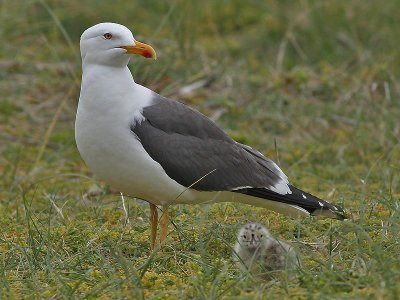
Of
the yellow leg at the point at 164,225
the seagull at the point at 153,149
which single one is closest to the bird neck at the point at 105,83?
the seagull at the point at 153,149

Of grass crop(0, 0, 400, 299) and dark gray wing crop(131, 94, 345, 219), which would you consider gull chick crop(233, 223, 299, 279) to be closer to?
grass crop(0, 0, 400, 299)

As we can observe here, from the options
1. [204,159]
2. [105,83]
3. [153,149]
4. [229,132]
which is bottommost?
[229,132]

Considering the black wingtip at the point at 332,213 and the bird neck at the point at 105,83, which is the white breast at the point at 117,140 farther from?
the black wingtip at the point at 332,213

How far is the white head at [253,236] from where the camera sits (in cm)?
538

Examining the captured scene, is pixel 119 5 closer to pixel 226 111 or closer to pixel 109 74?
pixel 226 111

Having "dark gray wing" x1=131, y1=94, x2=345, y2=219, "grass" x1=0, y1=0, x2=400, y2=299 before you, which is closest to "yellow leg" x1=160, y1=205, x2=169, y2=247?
"grass" x1=0, y1=0, x2=400, y2=299

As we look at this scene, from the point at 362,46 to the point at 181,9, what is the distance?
2195 millimetres

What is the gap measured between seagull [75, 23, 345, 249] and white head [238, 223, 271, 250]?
56cm

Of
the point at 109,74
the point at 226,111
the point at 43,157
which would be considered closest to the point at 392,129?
the point at 226,111

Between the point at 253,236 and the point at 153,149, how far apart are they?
0.84m

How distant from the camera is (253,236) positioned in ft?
17.7

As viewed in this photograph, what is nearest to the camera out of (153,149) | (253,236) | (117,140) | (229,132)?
(253,236)

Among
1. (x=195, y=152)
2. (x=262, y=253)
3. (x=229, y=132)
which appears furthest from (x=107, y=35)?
(x=229, y=132)

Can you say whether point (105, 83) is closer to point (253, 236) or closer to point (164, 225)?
point (164, 225)
